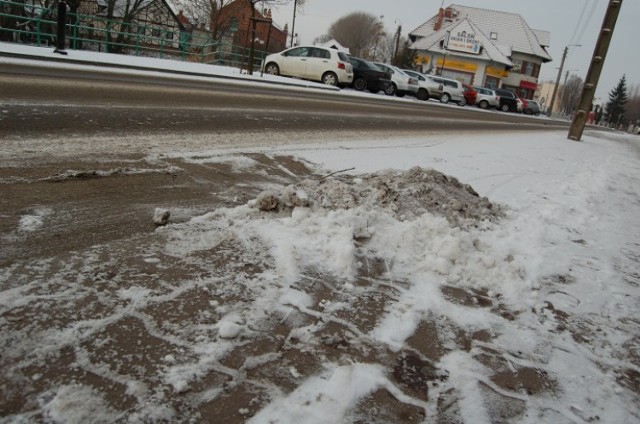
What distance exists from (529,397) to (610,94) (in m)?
112

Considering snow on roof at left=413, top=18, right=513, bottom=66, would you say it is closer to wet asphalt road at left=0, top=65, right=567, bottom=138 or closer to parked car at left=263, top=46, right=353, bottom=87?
parked car at left=263, top=46, right=353, bottom=87

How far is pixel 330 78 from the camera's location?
21.5 meters

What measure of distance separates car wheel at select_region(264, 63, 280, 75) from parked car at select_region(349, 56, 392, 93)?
3.84 metres

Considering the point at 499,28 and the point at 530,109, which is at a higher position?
the point at 499,28

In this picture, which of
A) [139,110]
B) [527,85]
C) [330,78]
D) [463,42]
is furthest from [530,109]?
[139,110]

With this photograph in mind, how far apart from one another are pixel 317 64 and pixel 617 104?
303 ft

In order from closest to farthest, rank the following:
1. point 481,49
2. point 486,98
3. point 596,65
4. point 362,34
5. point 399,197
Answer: point 399,197, point 596,65, point 486,98, point 481,49, point 362,34

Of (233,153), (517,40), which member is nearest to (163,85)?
(233,153)

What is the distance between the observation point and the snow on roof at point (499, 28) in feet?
190

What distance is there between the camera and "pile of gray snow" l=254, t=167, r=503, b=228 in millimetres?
3484

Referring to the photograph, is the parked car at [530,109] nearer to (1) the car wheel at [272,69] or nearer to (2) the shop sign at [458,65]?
(2) the shop sign at [458,65]

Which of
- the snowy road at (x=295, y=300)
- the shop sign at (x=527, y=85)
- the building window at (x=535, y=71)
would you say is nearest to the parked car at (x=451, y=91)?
the snowy road at (x=295, y=300)

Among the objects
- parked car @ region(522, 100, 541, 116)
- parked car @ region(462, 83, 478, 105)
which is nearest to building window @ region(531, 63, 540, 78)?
parked car @ region(522, 100, 541, 116)

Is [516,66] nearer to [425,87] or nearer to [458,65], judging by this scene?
[458,65]
